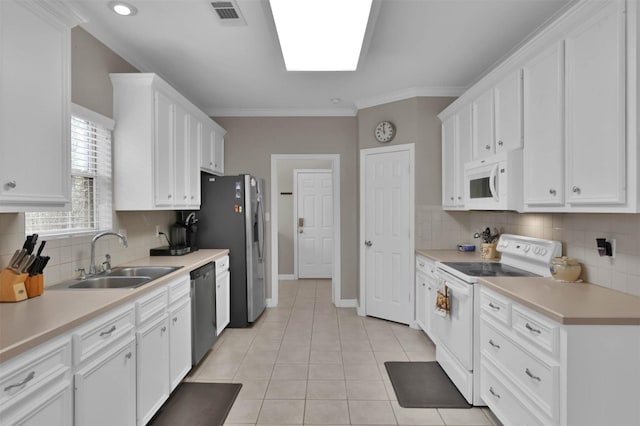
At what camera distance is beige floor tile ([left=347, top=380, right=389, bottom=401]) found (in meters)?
2.52

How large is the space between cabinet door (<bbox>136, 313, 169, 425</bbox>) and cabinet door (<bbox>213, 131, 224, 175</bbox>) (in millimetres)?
2373

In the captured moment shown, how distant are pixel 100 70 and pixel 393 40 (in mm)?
2268

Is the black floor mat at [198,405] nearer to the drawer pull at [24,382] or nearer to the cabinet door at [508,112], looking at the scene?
the drawer pull at [24,382]

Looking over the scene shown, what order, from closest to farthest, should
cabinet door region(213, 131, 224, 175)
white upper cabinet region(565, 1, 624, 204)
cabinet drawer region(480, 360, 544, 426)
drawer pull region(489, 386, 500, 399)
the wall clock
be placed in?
white upper cabinet region(565, 1, 624, 204) < cabinet drawer region(480, 360, 544, 426) < drawer pull region(489, 386, 500, 399) < the wall clock < cabinet door region(213, 131, 224, 175)

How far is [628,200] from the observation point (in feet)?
5.21

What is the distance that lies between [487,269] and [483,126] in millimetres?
1196

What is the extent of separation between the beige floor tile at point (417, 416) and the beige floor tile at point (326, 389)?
15.6 inches

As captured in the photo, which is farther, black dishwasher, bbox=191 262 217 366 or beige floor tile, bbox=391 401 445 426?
black dishwasher, bbox=191 262 217 366

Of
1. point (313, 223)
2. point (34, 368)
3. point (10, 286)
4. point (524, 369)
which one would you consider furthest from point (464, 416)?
point (313, 223)

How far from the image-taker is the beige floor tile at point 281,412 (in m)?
2.25

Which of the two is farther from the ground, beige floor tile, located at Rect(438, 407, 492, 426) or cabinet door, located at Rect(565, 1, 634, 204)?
cabinet door, located at Rect(565, 1, 634, 204)

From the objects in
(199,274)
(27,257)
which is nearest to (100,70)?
(27,257)

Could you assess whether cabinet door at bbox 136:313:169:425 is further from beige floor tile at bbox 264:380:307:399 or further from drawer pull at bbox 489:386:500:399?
drawer pull at bbox 489:386:500:399

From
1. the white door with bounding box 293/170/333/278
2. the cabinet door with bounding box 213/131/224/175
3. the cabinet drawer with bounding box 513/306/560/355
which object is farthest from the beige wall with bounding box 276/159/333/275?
the cabinet drawer with bounding box 513/306/560/355
